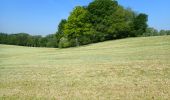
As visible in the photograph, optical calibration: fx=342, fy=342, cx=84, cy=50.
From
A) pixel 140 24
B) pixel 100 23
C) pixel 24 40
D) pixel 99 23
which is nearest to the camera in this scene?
pixel 100 23

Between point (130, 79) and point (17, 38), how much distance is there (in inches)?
4979

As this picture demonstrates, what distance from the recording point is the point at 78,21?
2694 inches

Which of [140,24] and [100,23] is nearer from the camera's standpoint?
[100,23]

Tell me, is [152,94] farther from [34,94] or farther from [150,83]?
[34,94]

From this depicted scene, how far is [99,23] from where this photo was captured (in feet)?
252

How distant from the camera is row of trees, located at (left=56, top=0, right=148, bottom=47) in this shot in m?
69.6

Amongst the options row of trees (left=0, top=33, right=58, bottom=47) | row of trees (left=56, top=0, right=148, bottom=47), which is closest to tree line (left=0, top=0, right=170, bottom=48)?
row of trees (left=56, top=0, right=148, bottom=47)

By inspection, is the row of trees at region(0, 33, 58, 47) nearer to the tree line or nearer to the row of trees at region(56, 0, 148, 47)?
the tree line

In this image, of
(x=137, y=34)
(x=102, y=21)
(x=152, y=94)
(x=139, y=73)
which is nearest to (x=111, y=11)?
(x=102, y=21)

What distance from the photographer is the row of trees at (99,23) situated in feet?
228

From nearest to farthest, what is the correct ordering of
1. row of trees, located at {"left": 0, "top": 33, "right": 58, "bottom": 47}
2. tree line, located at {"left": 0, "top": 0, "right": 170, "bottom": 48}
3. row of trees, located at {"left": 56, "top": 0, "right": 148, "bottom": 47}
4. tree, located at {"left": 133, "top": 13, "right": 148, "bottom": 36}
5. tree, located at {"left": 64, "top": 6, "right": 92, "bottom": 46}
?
tree, located at {"left": 64, "top": 6, "right": 92, "bottom": 46}, tree line, located at {"left": 0, "top": 0, "right": 170, "bottom": 48}, row of trees, located at {"left": 56, "top": 0, "right": 148, "bottom": 47}, tree, located at {"left": 133, "top": 13, "right": 148, "bottom": 36}, row of trees, located at {"left": 0, "top": 33, "right": 58, "bottom": 47}

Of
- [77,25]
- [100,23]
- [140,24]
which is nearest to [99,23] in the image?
[100,23]

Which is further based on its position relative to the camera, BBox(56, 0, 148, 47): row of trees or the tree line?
BBox(56, 0, 148, 47): row of trees

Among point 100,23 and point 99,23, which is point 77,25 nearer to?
point 100,23
